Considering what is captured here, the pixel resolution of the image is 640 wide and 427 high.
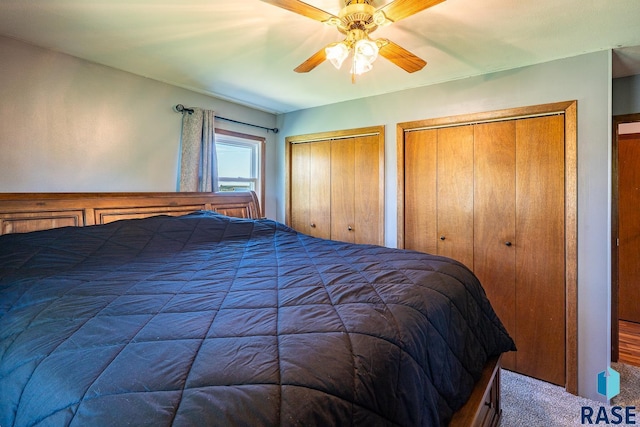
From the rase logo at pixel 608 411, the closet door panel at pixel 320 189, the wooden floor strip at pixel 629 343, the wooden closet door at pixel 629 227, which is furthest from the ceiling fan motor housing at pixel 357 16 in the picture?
the wooden closet door at pixel 629 227

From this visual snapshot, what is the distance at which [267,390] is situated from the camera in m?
0.62

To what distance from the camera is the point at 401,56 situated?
69.1 inches

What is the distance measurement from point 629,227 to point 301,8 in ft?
14.0

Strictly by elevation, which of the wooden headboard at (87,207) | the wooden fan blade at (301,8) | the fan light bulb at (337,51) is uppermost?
the wooden fan blade at (301,8)

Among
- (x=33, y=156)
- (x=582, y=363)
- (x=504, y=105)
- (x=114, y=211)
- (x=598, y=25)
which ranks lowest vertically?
(x=582, y=363)

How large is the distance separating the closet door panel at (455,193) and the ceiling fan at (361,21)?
4.06ft

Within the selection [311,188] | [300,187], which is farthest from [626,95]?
[300,187]

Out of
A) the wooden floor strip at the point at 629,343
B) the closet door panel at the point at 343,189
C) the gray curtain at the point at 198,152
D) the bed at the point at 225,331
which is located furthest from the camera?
the closet door panel at the point at 343,189

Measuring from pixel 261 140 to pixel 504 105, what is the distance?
2.55m

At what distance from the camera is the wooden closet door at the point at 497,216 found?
8.31ft

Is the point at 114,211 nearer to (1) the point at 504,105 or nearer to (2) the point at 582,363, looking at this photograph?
(1) the point at 504,105

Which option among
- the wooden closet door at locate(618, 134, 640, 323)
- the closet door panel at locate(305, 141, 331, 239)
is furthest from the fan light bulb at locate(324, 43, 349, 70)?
the wooden closet door at locate(618, 134, 640, 323)

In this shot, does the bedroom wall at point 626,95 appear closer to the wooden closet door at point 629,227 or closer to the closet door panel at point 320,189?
the wooden closet door at point 629,227

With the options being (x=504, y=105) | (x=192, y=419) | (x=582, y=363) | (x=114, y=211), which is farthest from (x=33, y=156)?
(x=582, y=363)
